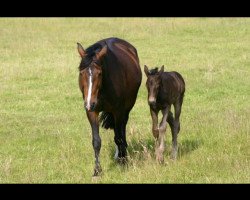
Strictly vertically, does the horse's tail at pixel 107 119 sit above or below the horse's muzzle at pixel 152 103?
below

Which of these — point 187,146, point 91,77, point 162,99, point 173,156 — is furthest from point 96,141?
point 187,146

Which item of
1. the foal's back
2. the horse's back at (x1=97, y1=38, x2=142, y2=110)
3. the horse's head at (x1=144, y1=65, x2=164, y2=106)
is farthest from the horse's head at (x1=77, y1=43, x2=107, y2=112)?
the foal's back

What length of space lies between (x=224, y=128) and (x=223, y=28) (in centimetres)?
2068

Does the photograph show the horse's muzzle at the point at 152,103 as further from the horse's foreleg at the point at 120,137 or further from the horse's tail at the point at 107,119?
the horse's tail at the point at 107,119

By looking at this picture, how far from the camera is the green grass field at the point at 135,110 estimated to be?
8.31 metres

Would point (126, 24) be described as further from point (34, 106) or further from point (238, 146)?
point (238, 146)

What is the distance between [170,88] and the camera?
29.8ft

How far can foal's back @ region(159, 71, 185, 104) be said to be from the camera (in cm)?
892

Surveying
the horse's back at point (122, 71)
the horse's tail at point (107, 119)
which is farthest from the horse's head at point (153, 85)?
the horse's tail at point (107, 119)

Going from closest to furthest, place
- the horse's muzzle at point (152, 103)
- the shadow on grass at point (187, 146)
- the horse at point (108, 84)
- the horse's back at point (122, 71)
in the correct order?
the horse at point (108, 84)
the horse's muzzle at point (152, 103)
the horse's back at point (122, 71)
the shadow on grass at point (187, 146)

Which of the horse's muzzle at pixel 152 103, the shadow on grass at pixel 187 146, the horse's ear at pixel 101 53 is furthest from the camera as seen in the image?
the shadow on grass at pixel 187 146

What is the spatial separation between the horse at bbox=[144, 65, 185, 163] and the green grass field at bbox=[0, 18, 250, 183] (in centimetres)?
35

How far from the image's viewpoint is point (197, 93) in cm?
1558

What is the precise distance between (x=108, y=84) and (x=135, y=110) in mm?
5480
